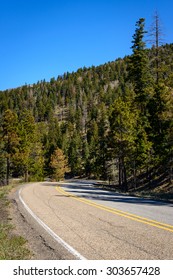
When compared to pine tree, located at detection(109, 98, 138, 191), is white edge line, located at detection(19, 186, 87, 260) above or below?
below

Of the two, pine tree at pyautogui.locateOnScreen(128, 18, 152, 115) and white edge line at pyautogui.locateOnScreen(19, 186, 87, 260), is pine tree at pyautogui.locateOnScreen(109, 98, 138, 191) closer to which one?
pine tree at pyautogui.locateOnScreen(128, 18, 152, 115)

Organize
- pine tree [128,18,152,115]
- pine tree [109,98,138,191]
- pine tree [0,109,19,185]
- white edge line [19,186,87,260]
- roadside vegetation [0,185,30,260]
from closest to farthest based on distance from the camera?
white edge line [19,186,87,260], roadside vegetation [0,185,30,260], pine tree [109,98,138,191], pine tree [128,18,152,115], pine tree [0,109,19,185]

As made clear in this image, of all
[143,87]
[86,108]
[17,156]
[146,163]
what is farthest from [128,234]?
[86,108]

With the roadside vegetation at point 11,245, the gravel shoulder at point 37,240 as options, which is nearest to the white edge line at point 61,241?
the gravel shoulder at point 37,240

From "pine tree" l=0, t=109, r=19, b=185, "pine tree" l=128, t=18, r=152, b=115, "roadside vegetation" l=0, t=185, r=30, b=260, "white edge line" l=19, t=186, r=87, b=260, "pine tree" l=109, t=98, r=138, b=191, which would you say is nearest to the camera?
"white edge line" l=19, t=186, r=87, b=260

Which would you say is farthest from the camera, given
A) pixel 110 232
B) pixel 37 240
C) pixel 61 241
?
pixel 110 232

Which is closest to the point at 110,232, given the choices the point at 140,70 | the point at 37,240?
the point at 37,240

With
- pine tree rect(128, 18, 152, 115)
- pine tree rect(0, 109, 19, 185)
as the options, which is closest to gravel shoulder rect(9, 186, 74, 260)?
pine tree rect(128, 18, 152, 115)

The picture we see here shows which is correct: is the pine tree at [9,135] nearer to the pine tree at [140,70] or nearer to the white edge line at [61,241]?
the pine tree at [140,70]

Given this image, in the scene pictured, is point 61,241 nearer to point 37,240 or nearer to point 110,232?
point 37,240

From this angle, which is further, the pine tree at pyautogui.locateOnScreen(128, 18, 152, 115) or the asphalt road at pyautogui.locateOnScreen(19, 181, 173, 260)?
the pine tree at pyautogui.locateOnScreen(128, 18, 152, 115)

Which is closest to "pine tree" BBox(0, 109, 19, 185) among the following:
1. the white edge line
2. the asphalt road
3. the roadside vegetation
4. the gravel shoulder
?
the asphalt road

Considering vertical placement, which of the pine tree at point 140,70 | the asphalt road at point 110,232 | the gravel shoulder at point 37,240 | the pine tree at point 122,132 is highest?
the pine tree at point 140,70

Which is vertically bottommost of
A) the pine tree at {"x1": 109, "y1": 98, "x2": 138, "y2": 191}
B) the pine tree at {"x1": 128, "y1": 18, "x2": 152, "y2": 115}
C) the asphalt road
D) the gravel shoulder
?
the gravel shoulder
